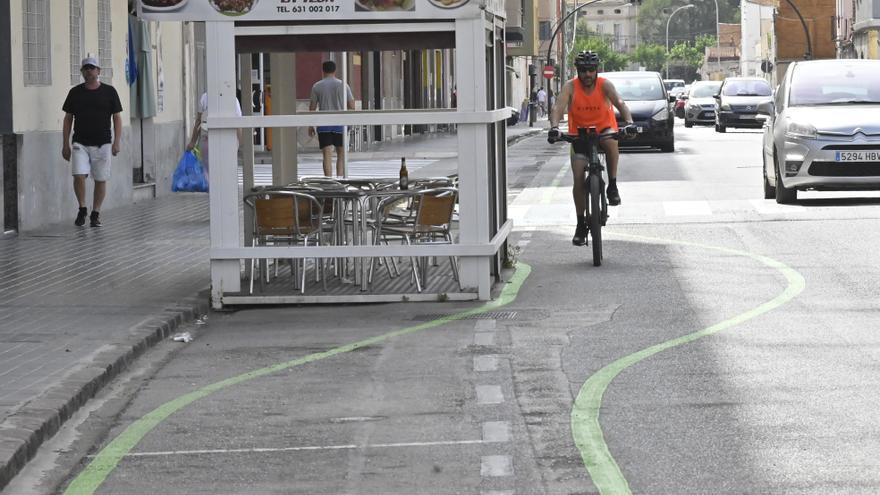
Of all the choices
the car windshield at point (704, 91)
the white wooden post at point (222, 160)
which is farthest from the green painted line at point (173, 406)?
the car windshield at point (704, 91)

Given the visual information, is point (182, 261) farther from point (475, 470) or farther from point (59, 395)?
point (475, 470)

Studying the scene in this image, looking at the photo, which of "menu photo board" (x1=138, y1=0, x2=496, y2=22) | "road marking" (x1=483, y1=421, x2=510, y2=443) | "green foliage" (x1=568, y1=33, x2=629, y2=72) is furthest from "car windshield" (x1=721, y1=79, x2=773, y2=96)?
"green foliage" (x1=568, y1=33, x2=629, y2=72)

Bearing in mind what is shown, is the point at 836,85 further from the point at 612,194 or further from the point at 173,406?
the point at 173,406

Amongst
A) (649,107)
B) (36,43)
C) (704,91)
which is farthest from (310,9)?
(704,91)

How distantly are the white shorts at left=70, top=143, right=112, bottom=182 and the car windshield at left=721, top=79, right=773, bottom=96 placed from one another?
37.5 m

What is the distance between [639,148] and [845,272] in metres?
27.5

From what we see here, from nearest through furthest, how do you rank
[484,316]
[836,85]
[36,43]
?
[484,316], [36,43], [836,85]

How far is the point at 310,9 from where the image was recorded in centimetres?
1231

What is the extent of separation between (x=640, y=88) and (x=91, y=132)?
20620 millimetres

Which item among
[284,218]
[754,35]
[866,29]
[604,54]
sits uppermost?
[754,35]

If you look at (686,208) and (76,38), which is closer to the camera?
(686,208)

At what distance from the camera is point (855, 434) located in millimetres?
7305

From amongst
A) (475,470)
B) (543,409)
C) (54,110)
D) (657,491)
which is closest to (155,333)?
(543,409)

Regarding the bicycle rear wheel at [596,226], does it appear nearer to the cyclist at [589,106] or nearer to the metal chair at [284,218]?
the cyclist at [589,106]
